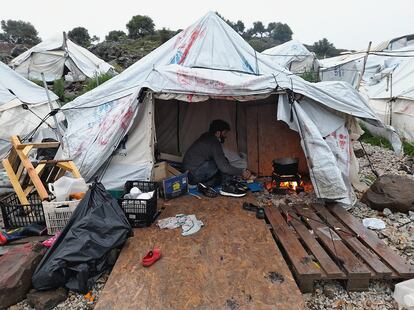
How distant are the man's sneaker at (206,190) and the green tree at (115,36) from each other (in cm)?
3623

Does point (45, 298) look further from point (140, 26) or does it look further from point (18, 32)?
point (18, 32)

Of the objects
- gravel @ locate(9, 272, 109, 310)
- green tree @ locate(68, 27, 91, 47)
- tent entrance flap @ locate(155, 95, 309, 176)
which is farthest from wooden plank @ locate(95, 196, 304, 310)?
green tree @ locate(68, 27, 91, 47)

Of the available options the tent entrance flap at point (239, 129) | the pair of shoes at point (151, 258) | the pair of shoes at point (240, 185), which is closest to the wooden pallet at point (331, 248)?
the pair of shoes at point (240, 185)

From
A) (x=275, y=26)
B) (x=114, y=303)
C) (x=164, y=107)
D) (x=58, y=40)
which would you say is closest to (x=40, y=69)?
(x=58, y=40)

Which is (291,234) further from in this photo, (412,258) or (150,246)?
(150,246)

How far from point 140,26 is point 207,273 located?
39.8 meters

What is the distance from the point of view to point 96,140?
5098mm

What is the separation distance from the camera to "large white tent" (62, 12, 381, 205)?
14.8 feet

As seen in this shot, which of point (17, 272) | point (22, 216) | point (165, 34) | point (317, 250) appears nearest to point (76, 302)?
point (17, 272)

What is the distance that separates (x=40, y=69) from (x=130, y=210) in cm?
1728

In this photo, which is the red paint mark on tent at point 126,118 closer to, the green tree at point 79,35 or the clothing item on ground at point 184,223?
the clothing item on ground at point 184,223

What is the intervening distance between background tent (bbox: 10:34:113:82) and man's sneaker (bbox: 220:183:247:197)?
14.7 m

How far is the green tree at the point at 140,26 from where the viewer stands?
122 ft

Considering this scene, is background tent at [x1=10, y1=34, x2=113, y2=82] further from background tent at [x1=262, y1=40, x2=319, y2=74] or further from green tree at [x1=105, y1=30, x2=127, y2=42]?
green tree at [x1=105, y1=30, x2=127, y2=42]
